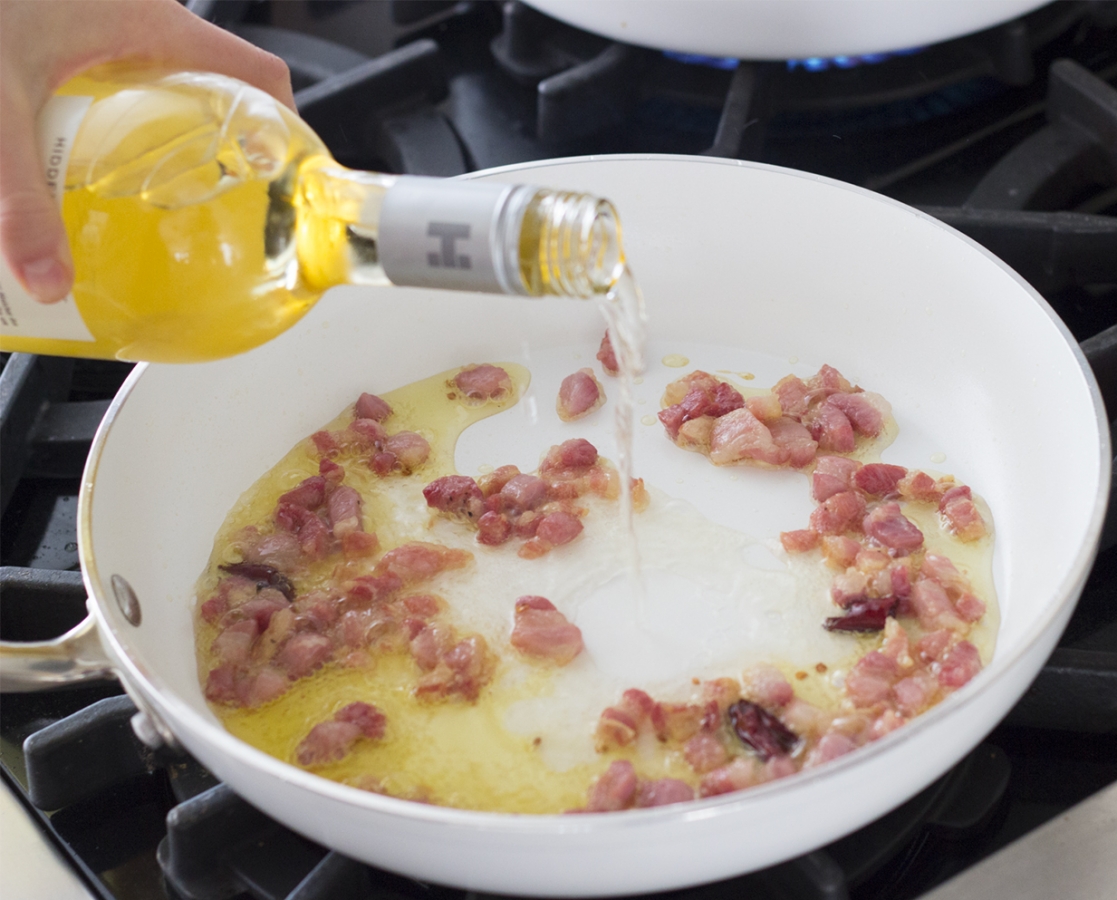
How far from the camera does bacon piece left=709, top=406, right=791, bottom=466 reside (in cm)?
109

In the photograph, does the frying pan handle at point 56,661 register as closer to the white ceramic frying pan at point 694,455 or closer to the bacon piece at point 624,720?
the white ceramic frying pan at point 694,455

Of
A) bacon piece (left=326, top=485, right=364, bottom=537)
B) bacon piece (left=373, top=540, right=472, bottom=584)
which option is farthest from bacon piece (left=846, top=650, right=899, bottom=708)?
bacon piece (left=326, top=485, right=364, bottom=537)

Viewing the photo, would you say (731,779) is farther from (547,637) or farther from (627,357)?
(627,357)

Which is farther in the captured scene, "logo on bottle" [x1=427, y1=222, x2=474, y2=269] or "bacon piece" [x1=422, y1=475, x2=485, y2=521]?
"bacon piece" [x1=422, y1=475, x2=485, y2=521]

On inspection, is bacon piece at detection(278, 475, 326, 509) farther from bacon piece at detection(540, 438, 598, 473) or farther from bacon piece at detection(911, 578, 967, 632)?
bacon piece at detection(911, 578, 967, 632)

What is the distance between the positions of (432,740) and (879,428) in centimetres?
Answer: 54

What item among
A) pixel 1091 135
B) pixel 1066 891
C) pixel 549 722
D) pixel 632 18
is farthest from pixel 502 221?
pixel 1091 135

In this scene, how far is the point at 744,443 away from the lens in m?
1.09

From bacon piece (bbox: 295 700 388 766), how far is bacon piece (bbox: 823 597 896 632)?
0.37 meters

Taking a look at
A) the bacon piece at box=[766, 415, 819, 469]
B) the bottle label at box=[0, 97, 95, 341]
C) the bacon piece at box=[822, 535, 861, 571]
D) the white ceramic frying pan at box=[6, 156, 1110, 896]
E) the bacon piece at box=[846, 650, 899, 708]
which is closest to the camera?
the white ceramic frying pan at box=[6, 156, 1110, 896]

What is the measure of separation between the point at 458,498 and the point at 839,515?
1.14 ft

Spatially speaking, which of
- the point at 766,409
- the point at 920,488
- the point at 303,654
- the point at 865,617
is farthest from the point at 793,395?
the point at 303,654

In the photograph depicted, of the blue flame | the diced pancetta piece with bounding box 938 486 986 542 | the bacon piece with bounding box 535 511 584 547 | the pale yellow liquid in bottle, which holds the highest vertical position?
the pale yellow liquid in bottle

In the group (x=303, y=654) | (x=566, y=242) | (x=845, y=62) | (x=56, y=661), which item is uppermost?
(x=566, y=242)
